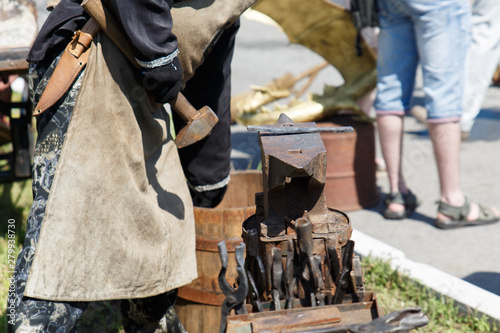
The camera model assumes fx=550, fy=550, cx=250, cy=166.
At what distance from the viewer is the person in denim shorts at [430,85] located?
3.39 m

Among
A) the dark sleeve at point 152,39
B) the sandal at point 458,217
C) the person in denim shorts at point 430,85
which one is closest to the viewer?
the dark sleeve at point 152,39

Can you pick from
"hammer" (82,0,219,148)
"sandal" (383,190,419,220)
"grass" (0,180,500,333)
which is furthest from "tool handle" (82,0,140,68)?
"sandal" (383,190,419,220)

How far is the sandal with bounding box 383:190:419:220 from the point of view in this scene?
3.92 m

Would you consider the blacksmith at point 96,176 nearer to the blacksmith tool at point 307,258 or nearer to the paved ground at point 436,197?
the blacksmith tool at point 307,258

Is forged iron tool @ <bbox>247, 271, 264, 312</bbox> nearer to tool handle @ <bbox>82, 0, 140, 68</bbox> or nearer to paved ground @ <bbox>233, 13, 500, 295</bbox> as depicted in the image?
tool handle @ <bbox>82, 0, 140, 68</bbox>

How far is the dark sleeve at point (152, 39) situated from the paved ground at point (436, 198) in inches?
84.3

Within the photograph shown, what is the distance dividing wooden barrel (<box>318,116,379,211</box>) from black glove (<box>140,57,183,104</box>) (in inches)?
83.2

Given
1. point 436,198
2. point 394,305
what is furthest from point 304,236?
point 436,198

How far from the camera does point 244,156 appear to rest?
5.16 metres

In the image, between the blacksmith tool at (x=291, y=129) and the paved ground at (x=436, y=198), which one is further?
the paved ground at (x=436, y=198)

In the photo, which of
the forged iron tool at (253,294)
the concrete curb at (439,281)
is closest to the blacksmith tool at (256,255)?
the forged iron tool at (253,294)

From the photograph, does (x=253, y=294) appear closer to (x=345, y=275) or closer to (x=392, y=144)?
(x=345, y=275)

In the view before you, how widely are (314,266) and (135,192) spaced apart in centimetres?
77

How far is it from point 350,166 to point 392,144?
339 millimetres
